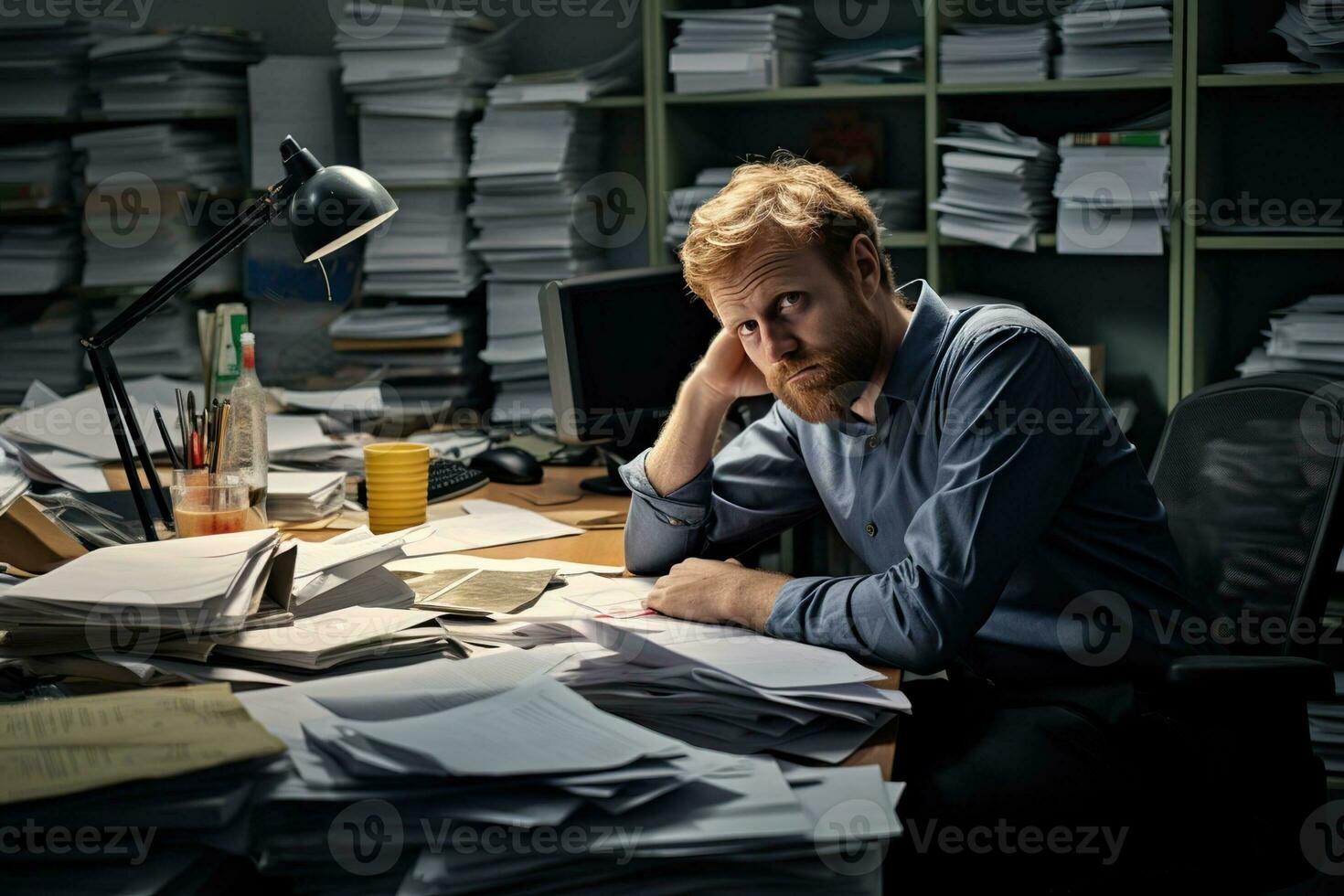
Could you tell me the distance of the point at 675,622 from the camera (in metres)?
1.56

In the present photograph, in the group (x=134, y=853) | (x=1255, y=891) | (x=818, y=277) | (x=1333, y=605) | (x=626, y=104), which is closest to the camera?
(x=134, y=853)

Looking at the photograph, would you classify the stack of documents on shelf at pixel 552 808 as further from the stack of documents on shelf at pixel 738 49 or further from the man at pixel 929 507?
the stack of documents on shelf at pixel 738 49

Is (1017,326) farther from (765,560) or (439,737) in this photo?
(765,560)

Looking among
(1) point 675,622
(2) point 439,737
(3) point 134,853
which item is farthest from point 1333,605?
(3) point 134,853

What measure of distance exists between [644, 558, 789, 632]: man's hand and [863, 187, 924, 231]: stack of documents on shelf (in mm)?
1656

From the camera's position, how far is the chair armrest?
1.46 m

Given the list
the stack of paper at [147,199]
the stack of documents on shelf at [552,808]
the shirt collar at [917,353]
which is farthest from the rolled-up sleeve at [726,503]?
the stack of paper at [147,199]

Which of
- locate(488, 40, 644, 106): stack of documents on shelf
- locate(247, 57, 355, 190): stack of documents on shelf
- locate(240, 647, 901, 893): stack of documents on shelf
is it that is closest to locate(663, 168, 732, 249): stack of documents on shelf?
locate(488, 40, 644, 106): stack of documents on shelf

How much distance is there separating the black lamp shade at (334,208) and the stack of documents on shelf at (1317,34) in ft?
6.31

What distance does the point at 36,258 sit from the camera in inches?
139

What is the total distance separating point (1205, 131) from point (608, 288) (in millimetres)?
1382

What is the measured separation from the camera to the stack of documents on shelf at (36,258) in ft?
11.5

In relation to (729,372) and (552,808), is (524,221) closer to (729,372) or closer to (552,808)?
(729,372)

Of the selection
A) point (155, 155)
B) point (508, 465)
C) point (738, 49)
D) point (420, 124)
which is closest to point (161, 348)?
point (155, 155)
